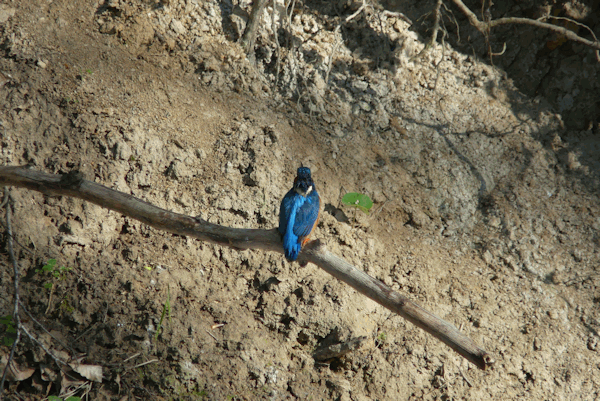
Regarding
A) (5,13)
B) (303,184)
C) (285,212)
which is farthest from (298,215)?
(5,13)

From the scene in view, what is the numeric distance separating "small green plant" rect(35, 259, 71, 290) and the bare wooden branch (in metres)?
0.94

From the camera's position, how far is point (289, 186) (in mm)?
4359

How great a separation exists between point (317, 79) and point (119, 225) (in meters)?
2.81

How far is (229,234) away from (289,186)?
160 cm

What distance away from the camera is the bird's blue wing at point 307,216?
3.04m

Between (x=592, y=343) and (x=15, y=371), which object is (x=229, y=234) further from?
(x=592, y=343)

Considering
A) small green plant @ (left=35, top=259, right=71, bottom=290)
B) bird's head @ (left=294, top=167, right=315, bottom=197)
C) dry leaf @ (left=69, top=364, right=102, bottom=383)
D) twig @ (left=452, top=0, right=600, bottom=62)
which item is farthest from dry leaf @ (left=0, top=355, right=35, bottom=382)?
twig @ (left=452, top=0, right=600, bottom=62)

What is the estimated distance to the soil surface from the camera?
3508 mm

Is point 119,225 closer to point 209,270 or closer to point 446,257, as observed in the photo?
point 209,270

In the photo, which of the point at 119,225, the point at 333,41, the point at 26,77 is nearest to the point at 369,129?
the point at 333,41

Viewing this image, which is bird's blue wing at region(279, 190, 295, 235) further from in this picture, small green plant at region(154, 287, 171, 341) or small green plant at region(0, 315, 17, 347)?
small green plant at region(0, 315, 17, 347)

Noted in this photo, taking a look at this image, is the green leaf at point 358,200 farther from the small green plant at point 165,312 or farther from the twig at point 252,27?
the twig at point 252,27

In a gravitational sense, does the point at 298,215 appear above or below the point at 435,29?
below

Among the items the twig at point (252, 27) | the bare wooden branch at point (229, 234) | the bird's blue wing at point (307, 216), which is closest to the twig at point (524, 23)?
the twig at point (252, 27)
